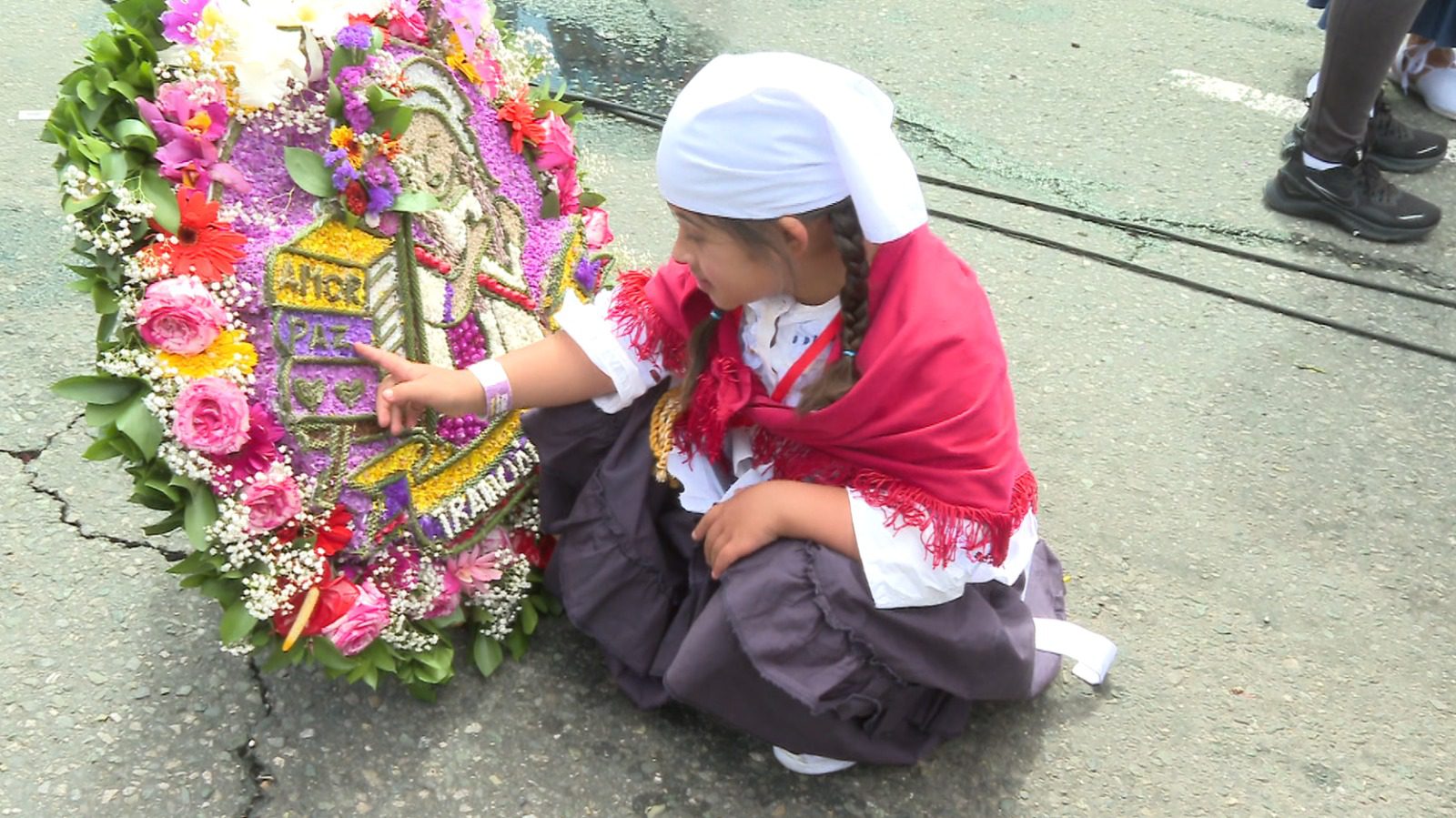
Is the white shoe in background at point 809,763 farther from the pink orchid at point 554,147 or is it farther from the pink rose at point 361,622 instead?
the pink orchid at point 554,147

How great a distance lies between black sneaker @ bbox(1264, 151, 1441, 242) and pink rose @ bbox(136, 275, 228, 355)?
2920 mm

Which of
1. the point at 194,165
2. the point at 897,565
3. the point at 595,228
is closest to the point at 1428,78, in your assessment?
the point at 595,228

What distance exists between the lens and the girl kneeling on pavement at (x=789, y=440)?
1546 mm

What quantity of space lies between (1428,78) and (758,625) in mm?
3632

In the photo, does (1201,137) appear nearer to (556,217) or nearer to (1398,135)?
(1398,135)

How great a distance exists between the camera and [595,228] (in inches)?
88.3

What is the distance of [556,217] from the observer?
215 centimetres

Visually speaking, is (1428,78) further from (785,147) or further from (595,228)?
(785,147)

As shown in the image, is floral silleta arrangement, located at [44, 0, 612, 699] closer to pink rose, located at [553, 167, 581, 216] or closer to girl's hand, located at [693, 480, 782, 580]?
pink rose, located at [553, 167, 581, 216]

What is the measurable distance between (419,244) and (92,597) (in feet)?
2.73

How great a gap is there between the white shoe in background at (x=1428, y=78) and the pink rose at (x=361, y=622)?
12.4 ft

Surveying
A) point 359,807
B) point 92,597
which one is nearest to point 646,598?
point 359,807

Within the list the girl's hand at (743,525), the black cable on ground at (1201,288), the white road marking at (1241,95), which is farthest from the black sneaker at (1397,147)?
the girl's hand at (743,525)

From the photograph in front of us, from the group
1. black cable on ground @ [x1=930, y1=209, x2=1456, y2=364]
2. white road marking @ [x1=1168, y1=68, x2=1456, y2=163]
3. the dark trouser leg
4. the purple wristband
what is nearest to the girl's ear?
the purple wristband
